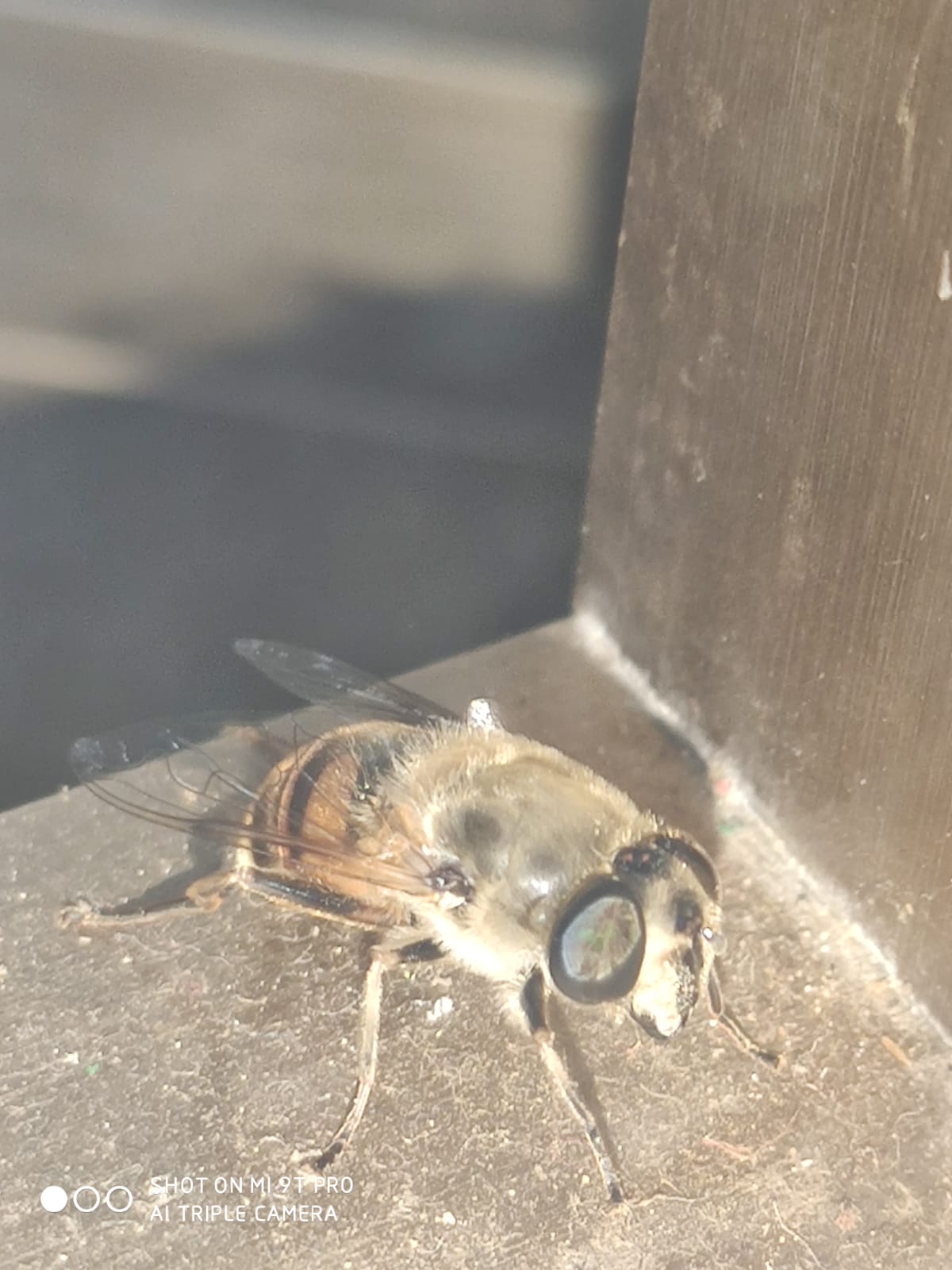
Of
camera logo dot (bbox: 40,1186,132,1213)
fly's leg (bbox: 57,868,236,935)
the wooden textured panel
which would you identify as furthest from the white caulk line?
camera logo dot (bbox: 40,1186,132,1213)

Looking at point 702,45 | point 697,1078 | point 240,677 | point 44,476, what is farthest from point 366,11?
point 697,1078

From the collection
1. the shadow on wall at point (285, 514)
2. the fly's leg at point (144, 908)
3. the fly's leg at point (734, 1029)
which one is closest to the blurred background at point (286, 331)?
the shadow on wall at point (285, 514)

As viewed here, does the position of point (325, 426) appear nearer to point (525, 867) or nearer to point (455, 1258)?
point (525, 867)

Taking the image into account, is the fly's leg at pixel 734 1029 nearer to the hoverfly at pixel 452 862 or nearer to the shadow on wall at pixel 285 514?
the hoverfly at pixel 452 862

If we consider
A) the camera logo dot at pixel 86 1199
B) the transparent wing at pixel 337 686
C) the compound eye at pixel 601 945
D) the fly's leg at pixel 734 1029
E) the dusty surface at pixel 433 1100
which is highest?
the transparent wing at pixel 337 686

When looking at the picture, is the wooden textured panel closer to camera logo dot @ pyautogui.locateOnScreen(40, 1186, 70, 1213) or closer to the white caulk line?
the white caulk line
